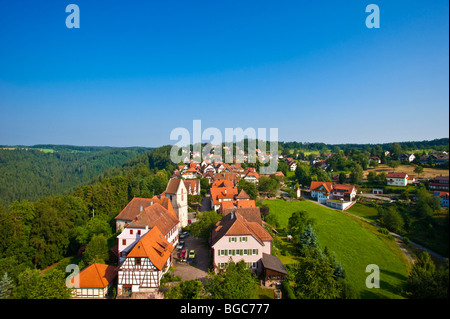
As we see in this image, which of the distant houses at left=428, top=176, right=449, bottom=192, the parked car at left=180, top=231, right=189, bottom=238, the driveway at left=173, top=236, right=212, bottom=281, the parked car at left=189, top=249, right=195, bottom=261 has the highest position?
the distant houses at left=428, top=176, right=449, bottom=192

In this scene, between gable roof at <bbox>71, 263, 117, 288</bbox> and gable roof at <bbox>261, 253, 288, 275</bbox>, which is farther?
gable roof at <bbox>261, 253, 288, 275</bbox>

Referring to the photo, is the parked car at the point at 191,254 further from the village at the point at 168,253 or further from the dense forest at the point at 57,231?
the dense forest at the point at 57,231

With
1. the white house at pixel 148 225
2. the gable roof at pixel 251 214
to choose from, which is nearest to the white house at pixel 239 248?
the gable roof at pixel 251 214

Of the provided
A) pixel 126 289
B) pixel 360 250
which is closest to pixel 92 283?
pixel 126 289

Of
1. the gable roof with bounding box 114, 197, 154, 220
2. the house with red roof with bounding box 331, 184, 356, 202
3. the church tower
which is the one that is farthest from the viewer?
the house with red roof with bounding box 331, 184, 356, 202

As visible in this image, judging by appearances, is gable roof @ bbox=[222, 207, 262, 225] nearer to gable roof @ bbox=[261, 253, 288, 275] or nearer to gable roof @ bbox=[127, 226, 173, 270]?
gable roof @ bbox=[261, 253, 288, 275]

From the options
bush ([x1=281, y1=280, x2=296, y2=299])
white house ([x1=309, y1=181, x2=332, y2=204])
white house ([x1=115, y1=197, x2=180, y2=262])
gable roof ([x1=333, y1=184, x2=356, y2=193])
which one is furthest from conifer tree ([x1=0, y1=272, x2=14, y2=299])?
gable roof ([x1=333, y1=184, x2=356, y2=193])

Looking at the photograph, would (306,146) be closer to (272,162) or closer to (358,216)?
(272,162)

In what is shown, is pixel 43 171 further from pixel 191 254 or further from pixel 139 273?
pixel 139 273
